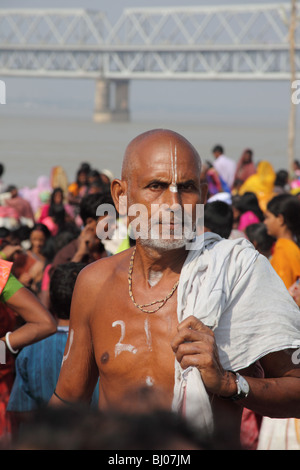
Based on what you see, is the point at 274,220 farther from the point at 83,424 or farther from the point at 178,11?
the point at 178,11

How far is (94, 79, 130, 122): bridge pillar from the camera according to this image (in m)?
96.6

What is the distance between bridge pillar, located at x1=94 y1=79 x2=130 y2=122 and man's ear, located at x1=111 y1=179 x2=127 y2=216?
9519cm

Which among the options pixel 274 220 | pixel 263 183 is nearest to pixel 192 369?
pixel 274 220

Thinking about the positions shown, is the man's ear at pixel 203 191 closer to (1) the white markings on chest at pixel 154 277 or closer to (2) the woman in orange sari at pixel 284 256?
(1) the white markings on chest at pixel 154 277

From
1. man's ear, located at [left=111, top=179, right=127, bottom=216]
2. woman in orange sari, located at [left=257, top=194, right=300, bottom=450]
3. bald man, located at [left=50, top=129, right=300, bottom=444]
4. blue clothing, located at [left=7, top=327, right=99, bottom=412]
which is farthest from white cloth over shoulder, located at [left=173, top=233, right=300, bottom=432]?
blue clothing, located at [left=7, top=327, right=99, bottom=412]

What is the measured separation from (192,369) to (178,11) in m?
117

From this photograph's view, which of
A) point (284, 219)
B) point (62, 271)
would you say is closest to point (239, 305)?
point (62, 271)

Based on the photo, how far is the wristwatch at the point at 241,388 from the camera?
→ 5.56 feet

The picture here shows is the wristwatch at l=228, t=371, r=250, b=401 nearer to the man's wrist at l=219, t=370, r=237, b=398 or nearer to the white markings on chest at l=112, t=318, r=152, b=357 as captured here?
the man's wrist at l=219, t=370, r=237, b=398

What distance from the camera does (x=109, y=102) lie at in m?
98.5

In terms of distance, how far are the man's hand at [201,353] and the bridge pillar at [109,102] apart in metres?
95.8

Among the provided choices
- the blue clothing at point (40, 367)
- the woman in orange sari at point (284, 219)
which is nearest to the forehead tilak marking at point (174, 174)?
the blue clothing at point (40, 367)

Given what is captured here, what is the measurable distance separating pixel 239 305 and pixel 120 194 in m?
0.53

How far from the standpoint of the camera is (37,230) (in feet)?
19.3
